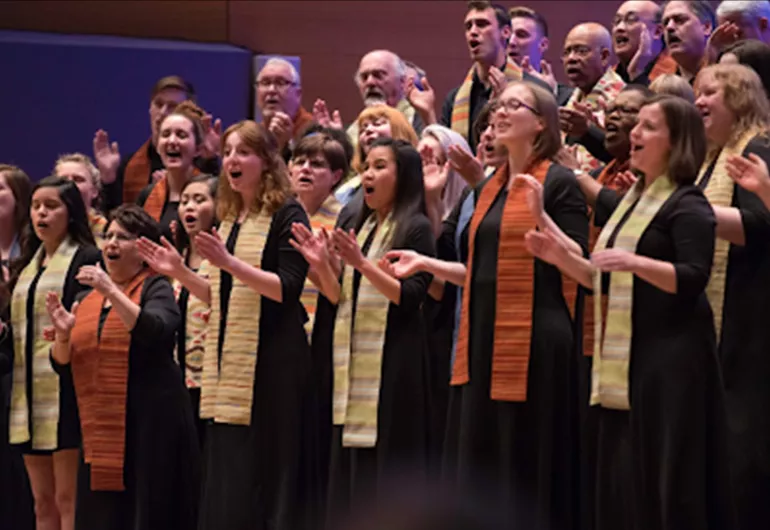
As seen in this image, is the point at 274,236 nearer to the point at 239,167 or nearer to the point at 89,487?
the point at 239,167

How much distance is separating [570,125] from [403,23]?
3297 millimetres

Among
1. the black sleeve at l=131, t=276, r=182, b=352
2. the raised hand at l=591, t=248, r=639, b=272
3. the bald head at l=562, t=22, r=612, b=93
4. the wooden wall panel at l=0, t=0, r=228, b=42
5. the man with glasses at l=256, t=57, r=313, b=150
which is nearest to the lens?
the raised hand at l=591, t=248, r=639, b=272

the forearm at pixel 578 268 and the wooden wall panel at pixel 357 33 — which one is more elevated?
the wooden wall panel at pixel 357 33

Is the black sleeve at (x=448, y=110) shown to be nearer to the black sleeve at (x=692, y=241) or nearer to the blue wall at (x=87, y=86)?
the blue wall at (x=87, y=86)

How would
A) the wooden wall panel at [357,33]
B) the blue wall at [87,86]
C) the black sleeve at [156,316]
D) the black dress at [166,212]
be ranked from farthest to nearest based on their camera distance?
the wooden wall panel at [357,33] → the blue wall at [87,86] → the black dress at [166,212] → the black sleeve at [156,316]

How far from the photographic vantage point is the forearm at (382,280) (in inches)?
154

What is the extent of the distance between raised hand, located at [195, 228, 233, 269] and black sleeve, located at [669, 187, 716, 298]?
4.33 ft

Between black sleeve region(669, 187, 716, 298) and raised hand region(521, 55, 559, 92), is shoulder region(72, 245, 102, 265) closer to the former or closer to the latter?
raised hand region(521, 55, 559, 92)

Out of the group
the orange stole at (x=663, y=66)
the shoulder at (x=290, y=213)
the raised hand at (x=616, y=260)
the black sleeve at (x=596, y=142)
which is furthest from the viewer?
the orange stole at (x=663, y=66)

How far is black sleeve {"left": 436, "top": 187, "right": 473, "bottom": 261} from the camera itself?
4.25 meters

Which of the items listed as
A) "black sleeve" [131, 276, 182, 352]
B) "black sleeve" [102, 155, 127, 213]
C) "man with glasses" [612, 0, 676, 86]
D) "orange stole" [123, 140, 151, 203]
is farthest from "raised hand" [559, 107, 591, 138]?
"black sleeve" [102, 155, 127, 213]

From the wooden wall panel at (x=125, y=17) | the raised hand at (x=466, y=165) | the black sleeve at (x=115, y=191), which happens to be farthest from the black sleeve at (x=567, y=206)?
the wooden wall panel at (x=125, y=17)

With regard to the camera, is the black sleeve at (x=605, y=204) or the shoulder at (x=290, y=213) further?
the shoulder at (x=290, y=213)

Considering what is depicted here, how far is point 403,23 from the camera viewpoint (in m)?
7.36
